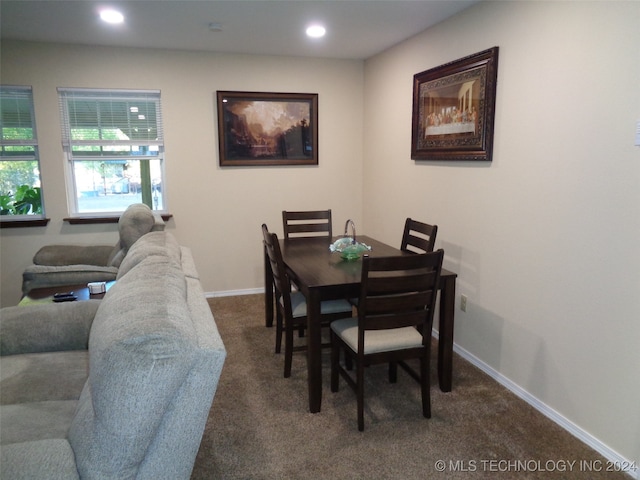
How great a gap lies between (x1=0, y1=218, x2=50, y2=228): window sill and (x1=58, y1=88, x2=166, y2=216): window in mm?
251

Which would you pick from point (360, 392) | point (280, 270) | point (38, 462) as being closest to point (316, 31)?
point (280, 270)

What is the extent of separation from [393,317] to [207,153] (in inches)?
113

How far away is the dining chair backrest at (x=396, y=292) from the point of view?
7.02 ft

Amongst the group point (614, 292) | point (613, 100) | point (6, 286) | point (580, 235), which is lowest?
point (6, 286)

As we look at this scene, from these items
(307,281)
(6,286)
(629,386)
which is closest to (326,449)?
(307,281)

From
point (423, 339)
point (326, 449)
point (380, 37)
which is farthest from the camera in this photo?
point (380, 37)

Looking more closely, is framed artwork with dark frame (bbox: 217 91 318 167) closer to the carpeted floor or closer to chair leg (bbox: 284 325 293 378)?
chair leg (bbox: 284 325 293 378)

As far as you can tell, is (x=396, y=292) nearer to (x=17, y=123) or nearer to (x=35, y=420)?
(x=35, y=420)

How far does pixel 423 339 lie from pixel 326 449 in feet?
2.45

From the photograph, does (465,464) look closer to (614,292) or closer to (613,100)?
(614,292)

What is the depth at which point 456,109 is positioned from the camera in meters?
3.14

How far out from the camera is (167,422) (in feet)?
4.29

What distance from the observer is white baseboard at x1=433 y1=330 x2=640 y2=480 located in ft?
6.88

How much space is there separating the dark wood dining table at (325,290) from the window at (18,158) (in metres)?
2.56
